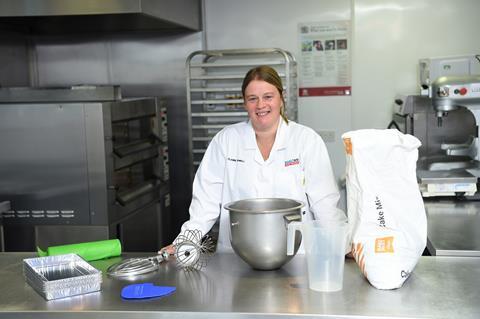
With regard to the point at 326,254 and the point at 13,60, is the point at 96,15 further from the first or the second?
the point at 326,254

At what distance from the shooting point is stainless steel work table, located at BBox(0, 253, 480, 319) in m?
1.59

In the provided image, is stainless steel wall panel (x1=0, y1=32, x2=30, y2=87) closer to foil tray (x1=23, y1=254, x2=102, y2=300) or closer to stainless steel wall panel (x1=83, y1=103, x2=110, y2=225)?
stainless steel wall panel (x1=83, y1=103, x2=110, y2=225)

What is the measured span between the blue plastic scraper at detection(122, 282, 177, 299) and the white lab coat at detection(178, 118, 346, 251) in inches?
31.2

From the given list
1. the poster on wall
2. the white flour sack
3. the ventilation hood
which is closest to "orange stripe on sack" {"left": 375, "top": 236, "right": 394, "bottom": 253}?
the white flour sack

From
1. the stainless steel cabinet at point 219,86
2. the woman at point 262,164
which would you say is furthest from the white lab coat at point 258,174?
the stainless steel cabinet at point 219,86

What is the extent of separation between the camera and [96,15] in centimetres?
360

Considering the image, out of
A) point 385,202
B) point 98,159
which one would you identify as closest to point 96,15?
point 98,159

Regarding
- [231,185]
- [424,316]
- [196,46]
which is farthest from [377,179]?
[196,46]

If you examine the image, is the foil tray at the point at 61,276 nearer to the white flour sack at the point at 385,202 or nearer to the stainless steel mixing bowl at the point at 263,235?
the stainless steel mixing bowl at the point at 263,235

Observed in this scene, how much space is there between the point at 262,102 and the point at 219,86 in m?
2.18

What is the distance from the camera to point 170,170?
4758 mm

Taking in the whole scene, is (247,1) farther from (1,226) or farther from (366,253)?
(366,253)

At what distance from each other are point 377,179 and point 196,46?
3.03 metres

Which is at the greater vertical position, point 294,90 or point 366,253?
point 294,90
